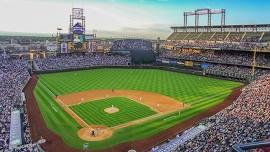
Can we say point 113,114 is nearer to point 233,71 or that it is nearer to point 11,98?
point 11,98

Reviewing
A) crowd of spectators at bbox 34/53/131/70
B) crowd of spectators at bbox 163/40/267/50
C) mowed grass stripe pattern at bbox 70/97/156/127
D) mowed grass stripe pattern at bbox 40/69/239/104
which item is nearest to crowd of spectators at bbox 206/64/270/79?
Result: mowed grass stripe pattern at bbox 40/69/239/104

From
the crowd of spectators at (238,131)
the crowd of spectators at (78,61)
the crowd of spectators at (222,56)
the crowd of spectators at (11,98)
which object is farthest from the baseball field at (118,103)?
the crowd of spectators at (222,56)

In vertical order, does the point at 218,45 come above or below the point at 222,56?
above

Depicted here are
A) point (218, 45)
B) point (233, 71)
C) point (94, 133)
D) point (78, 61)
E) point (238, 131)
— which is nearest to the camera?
point (238, 131)

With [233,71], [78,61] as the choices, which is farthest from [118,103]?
[78,61]

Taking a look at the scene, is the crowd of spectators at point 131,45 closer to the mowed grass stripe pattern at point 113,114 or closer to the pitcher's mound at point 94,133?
the mowed grass stripe pattern at point 113,114

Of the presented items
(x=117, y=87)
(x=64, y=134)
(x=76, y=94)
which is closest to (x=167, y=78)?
(x=117, y=87)
